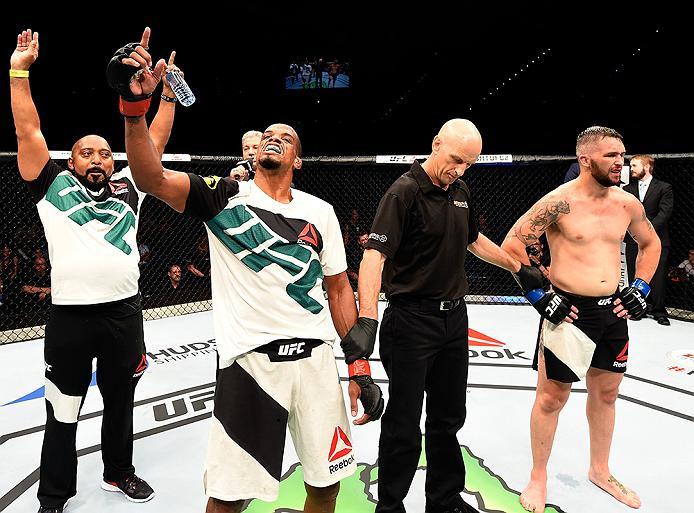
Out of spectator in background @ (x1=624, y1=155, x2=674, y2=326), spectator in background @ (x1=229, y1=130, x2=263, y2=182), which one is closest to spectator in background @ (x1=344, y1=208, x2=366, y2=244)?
spectator in background @ (x1=624, y1=155, x2=674, y2=326)

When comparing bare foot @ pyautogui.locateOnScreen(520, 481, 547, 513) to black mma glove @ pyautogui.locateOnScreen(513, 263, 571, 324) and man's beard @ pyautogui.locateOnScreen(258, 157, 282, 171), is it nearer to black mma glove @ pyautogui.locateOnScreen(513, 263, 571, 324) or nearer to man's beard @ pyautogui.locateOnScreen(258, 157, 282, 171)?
black mma glove @ pyautogui.locateOnScreen(513, 263, 571, 324)

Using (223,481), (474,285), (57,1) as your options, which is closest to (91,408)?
(223,481)

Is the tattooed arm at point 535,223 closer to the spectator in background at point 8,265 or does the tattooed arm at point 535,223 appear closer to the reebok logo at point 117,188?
the reebok logo at point 117,188

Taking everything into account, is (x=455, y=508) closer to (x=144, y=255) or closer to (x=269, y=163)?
(x=269, y=163)

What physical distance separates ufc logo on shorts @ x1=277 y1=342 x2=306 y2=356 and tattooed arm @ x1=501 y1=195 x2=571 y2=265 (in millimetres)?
1136

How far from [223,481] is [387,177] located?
6.49 metres

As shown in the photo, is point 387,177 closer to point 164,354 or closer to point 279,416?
point 164,354

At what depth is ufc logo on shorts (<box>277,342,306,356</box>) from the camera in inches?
59.5

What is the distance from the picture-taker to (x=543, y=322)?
223cm

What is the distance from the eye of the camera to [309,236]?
5.23ft

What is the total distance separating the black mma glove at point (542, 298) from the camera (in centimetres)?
210

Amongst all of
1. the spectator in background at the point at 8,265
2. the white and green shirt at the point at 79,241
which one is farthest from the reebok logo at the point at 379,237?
the spectator in background at the point at 8,265

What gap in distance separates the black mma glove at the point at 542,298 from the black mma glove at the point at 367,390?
0.84 meters

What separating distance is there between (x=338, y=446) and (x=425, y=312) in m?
0.59
